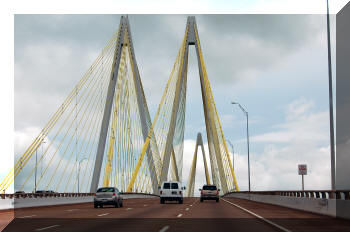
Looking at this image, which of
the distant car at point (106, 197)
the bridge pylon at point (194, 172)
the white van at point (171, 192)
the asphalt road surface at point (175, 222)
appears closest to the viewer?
the asphalt road surface at point (175, 222)

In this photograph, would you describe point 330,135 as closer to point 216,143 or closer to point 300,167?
point 300,167

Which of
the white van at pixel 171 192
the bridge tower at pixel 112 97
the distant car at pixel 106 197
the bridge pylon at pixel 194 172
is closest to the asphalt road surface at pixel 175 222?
the distant car at pixel 106 197

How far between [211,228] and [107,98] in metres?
32.0

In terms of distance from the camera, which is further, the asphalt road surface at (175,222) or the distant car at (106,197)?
the distant car at (106,197)

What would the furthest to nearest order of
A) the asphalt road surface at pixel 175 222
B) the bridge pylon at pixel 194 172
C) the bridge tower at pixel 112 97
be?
the bridge pylon at pixel 194 172
the bridge tower at pixel 112 97
the asphalt road surface at pixel 175 222

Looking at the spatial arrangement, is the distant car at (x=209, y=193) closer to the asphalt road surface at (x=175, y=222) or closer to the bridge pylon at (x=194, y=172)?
the asphalt road surface at (x=175, y=222)

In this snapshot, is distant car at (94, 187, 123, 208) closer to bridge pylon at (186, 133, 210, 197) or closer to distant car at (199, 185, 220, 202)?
distant car at (199, 185, 220, 202)

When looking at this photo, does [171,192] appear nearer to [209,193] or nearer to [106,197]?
[209,193]

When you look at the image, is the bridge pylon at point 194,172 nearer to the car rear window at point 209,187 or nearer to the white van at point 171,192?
the car rear window at point 209,187

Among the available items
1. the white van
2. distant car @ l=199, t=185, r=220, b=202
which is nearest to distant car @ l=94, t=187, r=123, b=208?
the white van

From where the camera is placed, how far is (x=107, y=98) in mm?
45188

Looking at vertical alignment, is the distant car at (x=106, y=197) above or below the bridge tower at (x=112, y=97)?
below

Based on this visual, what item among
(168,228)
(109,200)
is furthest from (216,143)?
(168,228)

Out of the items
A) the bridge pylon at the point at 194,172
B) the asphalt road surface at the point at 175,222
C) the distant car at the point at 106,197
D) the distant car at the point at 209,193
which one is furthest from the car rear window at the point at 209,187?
the bridge pylon at the point at 194,172
